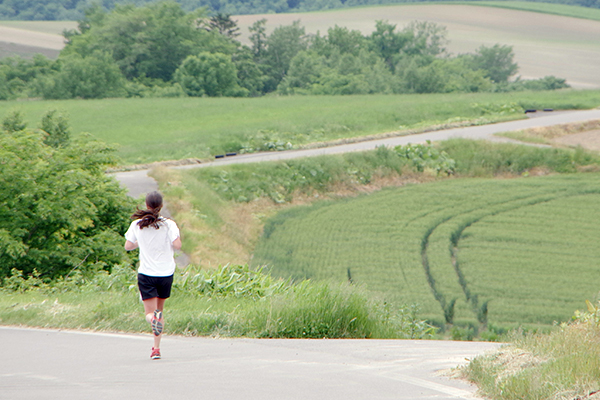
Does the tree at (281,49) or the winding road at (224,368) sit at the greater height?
the winding road at (224,368)

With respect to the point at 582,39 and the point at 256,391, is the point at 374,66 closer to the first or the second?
the point at 582,39

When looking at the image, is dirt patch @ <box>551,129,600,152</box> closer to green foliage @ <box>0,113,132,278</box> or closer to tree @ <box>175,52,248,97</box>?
green foliage @ <box>0,113,132,278</box>

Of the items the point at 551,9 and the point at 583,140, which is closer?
the point at 583,140

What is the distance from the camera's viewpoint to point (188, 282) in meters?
10.4

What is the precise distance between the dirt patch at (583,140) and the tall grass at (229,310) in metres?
28.3

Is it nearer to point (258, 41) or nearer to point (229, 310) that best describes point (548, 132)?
point (229, 310)

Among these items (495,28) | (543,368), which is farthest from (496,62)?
(543,368)

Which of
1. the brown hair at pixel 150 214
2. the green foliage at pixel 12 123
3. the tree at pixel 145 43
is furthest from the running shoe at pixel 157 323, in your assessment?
the tree at pixel 145 43

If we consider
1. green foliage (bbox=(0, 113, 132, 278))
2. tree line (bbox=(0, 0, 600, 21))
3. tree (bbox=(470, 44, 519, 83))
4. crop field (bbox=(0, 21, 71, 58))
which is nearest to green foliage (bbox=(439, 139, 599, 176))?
green foliage (bbox=(0, 113, 132, 278))

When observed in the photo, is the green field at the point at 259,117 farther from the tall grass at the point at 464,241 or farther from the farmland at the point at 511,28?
the farmland at the point at 511,28

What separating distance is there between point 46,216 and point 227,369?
376 inches

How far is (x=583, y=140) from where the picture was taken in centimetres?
3588

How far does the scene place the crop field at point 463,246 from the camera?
17.5 m

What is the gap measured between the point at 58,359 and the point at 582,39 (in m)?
106
